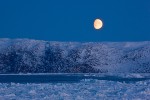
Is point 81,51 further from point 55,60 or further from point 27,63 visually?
point 27,63

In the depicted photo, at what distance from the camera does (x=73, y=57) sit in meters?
56.8

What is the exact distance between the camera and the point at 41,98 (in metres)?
13.3

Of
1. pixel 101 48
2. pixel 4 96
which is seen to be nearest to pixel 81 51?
pixel 101 48

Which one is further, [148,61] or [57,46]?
[57,46]

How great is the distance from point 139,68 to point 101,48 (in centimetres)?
897

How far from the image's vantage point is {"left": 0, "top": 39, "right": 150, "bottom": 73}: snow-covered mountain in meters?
53.1

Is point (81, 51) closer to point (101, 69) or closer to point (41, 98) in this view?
point (101, 69)

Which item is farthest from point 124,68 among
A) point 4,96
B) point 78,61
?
point 4,96

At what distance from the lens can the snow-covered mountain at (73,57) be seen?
5312 cm

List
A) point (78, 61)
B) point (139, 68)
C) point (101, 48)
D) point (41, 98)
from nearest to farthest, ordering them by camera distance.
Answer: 1. point (41, 98)
2. point (139, 68)
3. point (78, 61)
4. point (101, 48)

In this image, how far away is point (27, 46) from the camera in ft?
198

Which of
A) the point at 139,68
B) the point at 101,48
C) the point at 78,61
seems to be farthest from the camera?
the point at 101,48

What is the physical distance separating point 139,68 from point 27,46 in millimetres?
16978

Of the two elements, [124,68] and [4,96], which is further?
[124,68]
